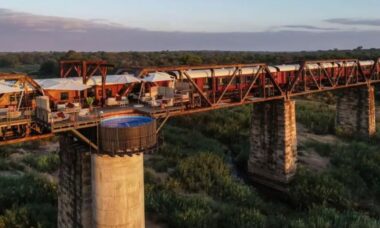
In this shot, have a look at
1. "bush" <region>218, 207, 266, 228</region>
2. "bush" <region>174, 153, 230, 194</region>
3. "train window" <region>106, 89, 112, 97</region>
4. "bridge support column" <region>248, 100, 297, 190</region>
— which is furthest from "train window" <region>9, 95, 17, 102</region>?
"bridge support column" <region>248, 100, 297, 190</region>

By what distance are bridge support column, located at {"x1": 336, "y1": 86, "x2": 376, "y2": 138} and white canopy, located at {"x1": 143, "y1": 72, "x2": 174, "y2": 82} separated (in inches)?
1167

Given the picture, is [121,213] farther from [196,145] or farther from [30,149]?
[30,149]

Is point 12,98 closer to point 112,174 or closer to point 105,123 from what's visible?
point 105,123

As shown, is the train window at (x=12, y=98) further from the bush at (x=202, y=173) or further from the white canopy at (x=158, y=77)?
the bush at (x=202, y=173)

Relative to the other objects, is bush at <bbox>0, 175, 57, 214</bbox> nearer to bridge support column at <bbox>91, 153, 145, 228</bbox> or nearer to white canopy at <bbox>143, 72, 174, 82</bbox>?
bridge support column at <bbox>91, 153, 145, 228</bbox>

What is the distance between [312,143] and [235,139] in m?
8.82

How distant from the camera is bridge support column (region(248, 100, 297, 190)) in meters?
32.3

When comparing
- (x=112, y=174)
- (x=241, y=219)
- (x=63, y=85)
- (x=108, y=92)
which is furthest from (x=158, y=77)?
(x=241, y=219)

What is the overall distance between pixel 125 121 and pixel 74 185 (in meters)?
4.56

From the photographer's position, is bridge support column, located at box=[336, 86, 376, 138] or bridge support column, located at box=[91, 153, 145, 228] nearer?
bridge support column, located at box=[91, 153, 145, 228]

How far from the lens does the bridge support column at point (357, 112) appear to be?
148 feet

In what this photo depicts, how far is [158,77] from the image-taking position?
993 inches

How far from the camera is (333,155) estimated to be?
3806 cm

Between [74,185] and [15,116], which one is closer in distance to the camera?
[15,116]
